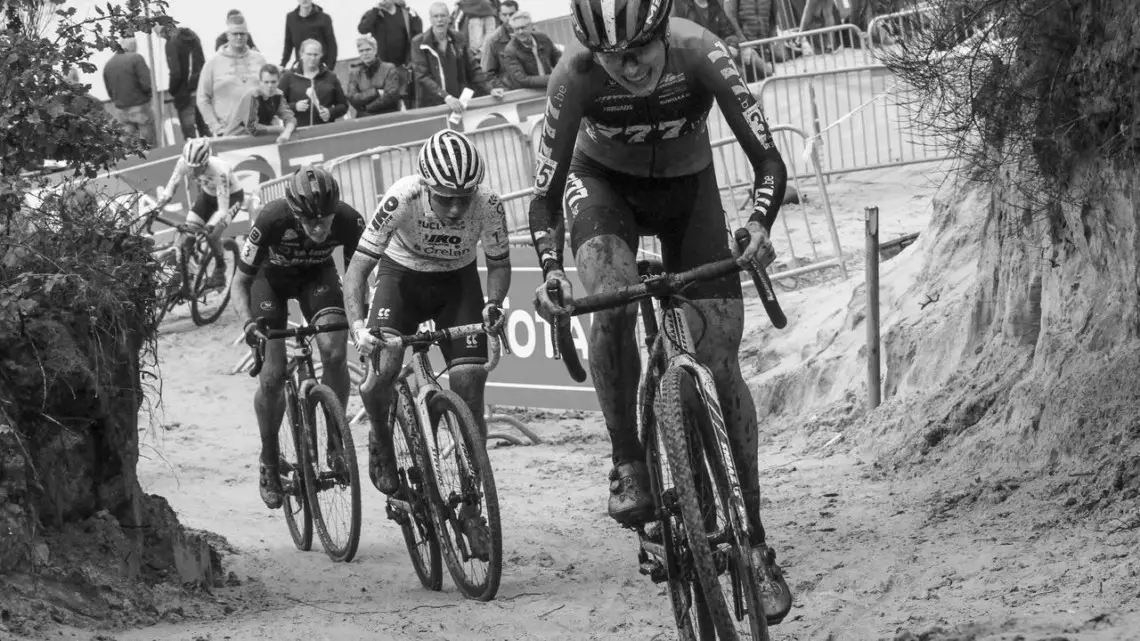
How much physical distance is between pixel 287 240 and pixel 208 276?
7.94 metres

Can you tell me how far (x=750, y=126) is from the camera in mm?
5750

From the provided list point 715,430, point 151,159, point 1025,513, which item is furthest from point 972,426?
point 151,159

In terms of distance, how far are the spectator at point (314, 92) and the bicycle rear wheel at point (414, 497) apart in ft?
35.5

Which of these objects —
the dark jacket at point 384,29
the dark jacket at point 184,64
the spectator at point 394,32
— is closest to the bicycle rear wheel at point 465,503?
the spectator at point 394,32

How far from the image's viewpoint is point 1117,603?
209 inches

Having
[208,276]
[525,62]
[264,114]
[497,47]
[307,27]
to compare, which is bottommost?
[208,276]

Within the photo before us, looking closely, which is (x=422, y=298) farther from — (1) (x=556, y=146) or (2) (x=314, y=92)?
(2) (x=314, y=92)

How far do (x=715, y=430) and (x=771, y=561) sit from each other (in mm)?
514

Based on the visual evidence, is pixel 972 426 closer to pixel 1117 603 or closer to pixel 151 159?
pixel 1117 603

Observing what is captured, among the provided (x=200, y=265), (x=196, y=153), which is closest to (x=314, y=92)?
(x=196, y=153)

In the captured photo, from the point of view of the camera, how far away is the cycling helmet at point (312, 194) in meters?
8.64

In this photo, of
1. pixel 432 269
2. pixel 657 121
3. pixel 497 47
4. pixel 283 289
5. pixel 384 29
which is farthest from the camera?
pixel 384 29

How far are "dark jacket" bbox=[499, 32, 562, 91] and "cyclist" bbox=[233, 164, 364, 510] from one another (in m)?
8.81

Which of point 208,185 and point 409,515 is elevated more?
point 208,185
